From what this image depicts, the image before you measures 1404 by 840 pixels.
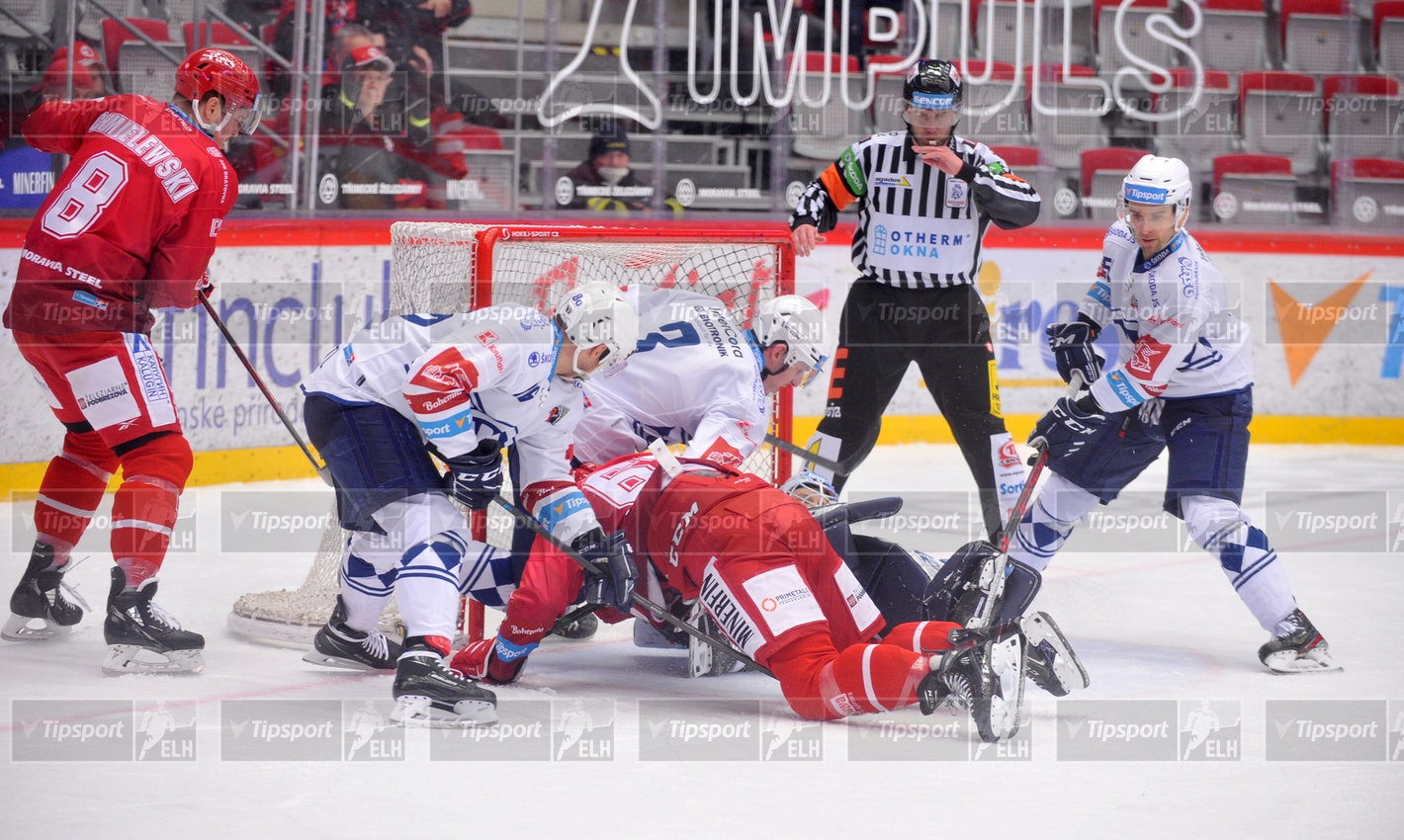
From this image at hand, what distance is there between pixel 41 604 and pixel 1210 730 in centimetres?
275

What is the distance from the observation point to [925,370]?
4.52 meters

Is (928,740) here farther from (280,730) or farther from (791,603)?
(280,730)

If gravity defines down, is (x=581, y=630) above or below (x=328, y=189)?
below

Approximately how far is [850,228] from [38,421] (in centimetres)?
355

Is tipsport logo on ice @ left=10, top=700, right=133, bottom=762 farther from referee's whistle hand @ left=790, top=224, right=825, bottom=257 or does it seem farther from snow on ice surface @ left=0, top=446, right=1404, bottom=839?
referee's whistle hand @ left=790, top=224, right=825, bottom=257

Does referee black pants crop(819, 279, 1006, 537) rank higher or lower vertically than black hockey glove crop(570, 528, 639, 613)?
higher

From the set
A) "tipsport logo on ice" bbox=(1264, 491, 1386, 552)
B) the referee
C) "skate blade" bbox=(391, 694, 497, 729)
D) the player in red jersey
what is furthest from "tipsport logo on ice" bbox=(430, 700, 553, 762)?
"tipsport logo on ice" bbox=(1264, 491, 1386, 552)

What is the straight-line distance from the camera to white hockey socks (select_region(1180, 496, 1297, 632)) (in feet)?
12.2

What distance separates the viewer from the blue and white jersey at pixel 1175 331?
3.70 meters

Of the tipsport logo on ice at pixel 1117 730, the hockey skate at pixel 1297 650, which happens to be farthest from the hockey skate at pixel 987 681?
the hockey skate at pixel 1297 650

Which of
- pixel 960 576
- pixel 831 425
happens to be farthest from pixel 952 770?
pixel 831 425

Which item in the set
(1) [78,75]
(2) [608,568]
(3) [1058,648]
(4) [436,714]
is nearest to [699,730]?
(2) [608,568]

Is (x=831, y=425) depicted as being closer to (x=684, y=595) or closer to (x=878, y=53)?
(x=684, y=595)

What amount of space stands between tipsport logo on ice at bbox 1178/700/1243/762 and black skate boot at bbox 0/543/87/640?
8.68ft
